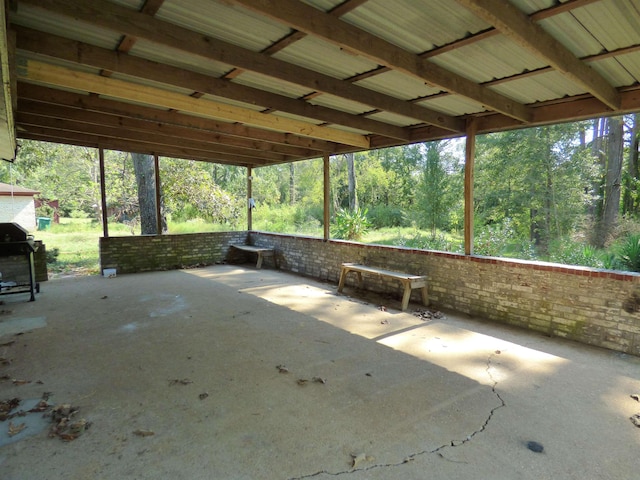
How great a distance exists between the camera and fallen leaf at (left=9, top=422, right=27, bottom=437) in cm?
218

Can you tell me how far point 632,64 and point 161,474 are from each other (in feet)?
15.7

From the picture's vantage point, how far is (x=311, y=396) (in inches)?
105

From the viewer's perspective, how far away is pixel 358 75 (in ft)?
11.2

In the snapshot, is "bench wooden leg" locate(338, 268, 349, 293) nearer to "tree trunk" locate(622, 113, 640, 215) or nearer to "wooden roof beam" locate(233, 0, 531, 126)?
"wooden roof beam" locate(233, 0, 531, 126)

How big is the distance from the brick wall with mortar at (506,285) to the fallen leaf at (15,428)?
473 cm

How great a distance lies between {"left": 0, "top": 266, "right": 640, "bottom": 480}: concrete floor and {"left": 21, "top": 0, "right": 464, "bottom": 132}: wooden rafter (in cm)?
264

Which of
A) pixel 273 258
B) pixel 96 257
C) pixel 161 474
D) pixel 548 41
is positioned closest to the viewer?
pixel 161 474

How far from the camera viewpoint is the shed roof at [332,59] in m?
2.23

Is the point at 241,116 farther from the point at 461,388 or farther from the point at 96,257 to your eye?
the point at 96,257

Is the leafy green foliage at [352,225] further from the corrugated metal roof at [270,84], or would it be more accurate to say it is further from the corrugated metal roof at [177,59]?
the corrugated metal roof at [177,59]

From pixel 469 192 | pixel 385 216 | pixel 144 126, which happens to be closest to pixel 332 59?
pixel 469 192

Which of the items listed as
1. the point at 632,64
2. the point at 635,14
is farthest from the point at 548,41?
the point at 632,64

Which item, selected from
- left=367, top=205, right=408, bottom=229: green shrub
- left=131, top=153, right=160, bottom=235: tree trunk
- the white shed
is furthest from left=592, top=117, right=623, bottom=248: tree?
the white shed

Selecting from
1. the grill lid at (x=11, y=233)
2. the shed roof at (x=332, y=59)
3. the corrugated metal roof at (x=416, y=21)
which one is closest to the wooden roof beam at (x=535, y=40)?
the shed roof at (x=332, y=59)
